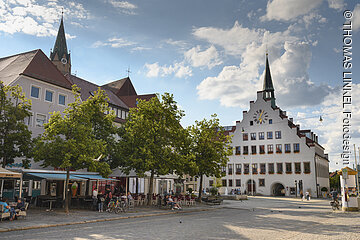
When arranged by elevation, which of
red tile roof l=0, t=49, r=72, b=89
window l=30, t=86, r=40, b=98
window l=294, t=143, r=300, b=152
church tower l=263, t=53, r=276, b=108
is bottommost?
window l=294, t=143, r=300, b=152

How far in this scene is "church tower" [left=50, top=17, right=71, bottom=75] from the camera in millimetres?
84125

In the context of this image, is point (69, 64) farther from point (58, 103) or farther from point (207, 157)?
point (207, 157)

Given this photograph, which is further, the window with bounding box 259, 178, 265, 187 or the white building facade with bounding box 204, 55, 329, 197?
the window with bounding box 259, 178, 265, 187

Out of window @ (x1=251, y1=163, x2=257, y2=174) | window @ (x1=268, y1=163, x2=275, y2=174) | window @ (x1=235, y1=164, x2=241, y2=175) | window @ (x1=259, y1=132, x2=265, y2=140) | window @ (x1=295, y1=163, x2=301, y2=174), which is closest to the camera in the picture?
window @ (x1=295, y1=163, x2=301, y2=174)

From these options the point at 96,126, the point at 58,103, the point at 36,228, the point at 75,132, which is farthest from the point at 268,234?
the point at 58,103

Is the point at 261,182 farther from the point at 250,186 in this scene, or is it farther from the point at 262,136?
the point at 262,136

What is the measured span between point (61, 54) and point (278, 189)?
60.9 m

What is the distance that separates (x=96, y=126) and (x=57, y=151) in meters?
6.99

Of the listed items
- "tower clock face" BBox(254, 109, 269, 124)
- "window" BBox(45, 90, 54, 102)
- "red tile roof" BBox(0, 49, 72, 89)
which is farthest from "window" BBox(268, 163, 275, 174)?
"window" BBox(45, 90, 54, 102)

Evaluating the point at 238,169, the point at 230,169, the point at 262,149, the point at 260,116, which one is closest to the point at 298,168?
the point at 262,149

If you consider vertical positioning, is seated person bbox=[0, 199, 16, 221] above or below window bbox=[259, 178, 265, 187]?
below

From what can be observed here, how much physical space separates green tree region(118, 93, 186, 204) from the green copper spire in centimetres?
6101

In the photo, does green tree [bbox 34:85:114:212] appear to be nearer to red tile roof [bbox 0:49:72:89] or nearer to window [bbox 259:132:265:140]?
→ red tile roof [bbox 0:49:72:89]

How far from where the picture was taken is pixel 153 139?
29.9 meters
